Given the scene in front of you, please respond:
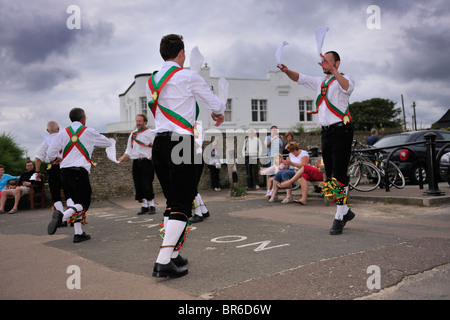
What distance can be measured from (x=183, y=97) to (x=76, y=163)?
302 centimetres

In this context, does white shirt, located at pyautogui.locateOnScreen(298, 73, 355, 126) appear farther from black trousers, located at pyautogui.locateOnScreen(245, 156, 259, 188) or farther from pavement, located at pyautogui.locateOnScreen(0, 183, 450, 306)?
black trousers, located at pyautogui.locateOnScreen(245, 156, 259, 188)

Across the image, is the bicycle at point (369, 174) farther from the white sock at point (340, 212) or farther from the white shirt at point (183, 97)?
the white shirt at point (183, 97)

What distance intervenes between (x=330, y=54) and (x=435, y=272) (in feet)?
10.1

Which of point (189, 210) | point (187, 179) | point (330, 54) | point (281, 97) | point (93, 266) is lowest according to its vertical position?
point (93, 266)

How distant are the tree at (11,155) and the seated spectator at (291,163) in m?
10.1

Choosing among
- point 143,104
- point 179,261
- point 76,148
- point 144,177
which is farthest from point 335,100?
point 143,104

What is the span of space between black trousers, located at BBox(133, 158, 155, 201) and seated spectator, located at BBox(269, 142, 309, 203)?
117 inches

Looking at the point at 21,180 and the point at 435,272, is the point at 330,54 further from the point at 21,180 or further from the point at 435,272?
the point at 21,180

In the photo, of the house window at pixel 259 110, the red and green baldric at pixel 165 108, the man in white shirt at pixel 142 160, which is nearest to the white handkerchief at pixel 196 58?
the red and green baldric at pixel 165 108

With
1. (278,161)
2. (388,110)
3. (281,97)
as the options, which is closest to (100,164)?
(278,161)

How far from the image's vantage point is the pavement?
10.0 feet

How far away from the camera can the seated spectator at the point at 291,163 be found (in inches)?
346

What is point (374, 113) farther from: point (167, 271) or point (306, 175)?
point (167, 271)
